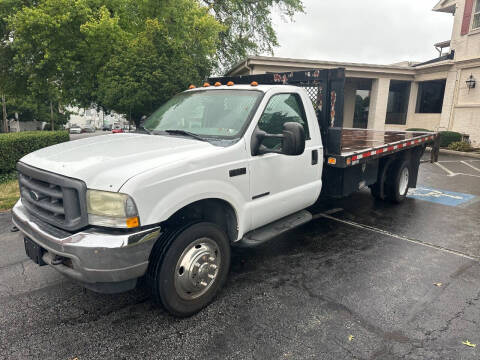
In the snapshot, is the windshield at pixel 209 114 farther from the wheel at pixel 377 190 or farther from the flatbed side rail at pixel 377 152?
the wheel at pixel 377 190

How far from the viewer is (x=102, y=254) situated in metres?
2.35

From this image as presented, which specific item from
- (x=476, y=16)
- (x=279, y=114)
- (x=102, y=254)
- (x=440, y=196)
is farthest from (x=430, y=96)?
(x=102, y=254)

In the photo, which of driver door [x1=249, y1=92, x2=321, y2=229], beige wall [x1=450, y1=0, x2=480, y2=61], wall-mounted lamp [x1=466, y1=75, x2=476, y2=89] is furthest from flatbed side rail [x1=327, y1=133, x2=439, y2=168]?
beige wall [x1=450, y1=0, x2=480, y2=61]

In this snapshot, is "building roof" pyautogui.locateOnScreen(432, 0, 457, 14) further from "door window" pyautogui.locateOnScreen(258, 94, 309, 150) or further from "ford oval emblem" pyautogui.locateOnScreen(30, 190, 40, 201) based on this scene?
"ford oval emblem" pyautogui.locateOnScreen(30, 190, 40, 201)

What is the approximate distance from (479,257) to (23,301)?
5.19 m

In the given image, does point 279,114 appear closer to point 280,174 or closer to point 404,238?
point 280,174

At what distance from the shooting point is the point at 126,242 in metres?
2.39

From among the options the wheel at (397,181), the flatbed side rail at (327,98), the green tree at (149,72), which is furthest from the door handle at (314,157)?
the green tree at (149,72)

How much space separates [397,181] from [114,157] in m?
5.48

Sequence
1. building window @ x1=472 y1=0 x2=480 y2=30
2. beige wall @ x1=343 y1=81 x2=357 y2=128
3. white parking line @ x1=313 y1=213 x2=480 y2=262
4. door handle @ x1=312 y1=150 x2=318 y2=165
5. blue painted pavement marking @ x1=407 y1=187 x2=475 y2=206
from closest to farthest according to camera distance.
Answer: door handle @ x1=312 y1=150 x2=318 y2=165 < white parking line @ x1=313 y1=213 x2=480 y2=262 < blue painted pavement marking @ x1=407 y1=187 x2=475 y2=206 < building window @ x1=472 y1=0 x2=480 y2=30 < beige wall @ x1=343 y1=81 x2=357 y2=128

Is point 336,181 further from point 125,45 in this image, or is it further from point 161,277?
point 125,45

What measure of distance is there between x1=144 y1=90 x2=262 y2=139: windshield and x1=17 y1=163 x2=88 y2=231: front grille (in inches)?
52.8

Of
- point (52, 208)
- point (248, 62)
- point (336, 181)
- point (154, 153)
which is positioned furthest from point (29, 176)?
point (248, 62)

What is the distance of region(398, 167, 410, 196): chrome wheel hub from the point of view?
6620 mm
